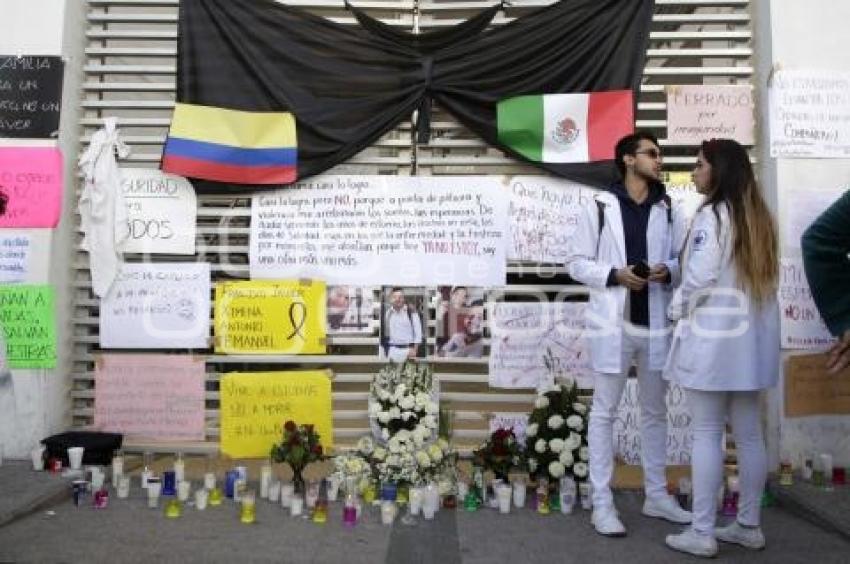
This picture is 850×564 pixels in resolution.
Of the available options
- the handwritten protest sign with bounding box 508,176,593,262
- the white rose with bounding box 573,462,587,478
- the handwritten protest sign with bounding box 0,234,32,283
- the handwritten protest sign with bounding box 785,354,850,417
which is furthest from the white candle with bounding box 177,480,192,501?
the handwritten protest sign with bounding box 785,354,850,417

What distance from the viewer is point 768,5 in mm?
5770

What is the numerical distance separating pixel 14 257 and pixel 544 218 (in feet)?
13.1

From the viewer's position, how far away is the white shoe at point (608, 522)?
4.41 m

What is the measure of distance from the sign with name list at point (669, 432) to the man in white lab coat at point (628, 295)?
46.0 inches

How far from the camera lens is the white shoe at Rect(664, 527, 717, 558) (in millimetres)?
4035

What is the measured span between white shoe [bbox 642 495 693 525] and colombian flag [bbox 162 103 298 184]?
3.37 m

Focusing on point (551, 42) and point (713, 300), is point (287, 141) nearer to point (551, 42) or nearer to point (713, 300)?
point (551, 42)

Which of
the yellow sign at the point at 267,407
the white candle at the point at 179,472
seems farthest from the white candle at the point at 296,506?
the yellow sign at the point at 267,407

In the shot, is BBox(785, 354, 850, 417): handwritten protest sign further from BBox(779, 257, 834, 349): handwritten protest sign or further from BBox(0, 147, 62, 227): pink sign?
BBox(0, 147, 62, 227): pink sign

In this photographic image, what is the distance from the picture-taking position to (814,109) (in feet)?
18.8

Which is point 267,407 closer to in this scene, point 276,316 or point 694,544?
point 276,316

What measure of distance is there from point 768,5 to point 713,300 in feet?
9.73

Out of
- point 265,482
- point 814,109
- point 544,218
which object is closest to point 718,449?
point 544,218

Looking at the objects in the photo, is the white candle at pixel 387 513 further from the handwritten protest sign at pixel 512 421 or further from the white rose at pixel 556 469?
the handwritten protest sign at pixel 512 421
